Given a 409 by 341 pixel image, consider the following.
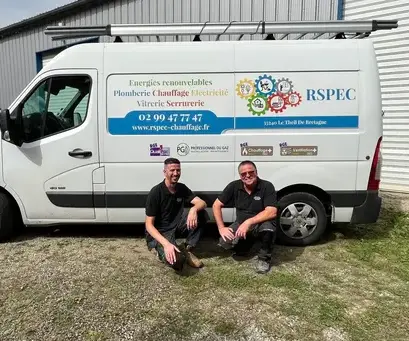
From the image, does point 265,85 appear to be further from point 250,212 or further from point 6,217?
point 6,217

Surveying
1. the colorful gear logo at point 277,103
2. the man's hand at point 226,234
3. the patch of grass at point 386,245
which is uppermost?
the colorful gear logo at point 277,103

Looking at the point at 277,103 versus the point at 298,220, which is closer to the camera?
the point at 277,103

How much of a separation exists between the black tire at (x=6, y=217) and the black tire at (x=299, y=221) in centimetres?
318

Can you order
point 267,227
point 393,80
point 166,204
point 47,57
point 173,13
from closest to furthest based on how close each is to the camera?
point 267,227 < point 166,204 < point 393,80 < point 173,13 < point 47,57

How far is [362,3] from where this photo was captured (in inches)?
311

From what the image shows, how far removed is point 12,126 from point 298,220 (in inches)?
135

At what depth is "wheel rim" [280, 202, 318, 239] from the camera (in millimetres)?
4410

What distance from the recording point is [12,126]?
13.8 feet

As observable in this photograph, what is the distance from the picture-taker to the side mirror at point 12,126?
4.13m

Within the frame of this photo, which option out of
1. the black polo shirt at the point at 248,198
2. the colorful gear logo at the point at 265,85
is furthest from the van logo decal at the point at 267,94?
the black polo shirt at the point at 248,198

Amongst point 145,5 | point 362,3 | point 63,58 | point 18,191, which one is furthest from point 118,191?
point 145,5

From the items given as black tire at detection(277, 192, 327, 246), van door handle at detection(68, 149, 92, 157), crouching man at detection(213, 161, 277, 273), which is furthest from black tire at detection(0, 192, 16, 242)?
black tire at detection(277, 192, 327, 246)

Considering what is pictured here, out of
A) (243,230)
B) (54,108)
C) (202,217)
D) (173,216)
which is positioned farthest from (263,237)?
(54,108)

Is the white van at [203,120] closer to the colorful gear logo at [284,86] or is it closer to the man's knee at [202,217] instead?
the colorful gear logo at [284,86]
